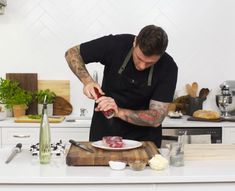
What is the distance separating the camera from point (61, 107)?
361cm

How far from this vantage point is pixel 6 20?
361 centimetres

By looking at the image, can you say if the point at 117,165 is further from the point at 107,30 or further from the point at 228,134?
the point at 107,30

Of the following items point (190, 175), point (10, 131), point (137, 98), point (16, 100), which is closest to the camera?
point (190, 175)

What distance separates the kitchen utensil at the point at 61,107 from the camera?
11.8 feet

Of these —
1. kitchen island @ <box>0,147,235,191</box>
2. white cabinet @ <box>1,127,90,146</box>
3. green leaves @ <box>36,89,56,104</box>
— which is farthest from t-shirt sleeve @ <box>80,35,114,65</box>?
green leaves @ <box>36,89,56,104</box>

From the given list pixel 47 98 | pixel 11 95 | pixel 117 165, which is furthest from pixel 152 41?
pixel 11 95

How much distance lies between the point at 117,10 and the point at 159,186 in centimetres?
232

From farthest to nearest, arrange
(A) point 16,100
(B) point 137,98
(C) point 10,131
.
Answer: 1. (A) point 16,100
2. (C) point 10,131
3. (B) point 137,98

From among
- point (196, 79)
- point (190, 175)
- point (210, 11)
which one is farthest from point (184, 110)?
point (190, 175)

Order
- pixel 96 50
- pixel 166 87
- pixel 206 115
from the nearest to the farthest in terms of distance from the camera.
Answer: pixel 166 87, pixel 96 50, pixel 206 115

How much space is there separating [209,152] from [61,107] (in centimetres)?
189

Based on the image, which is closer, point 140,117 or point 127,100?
point 140,117

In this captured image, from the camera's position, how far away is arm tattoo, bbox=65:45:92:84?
226cm

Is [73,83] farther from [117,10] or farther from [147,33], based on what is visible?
[147,33]
